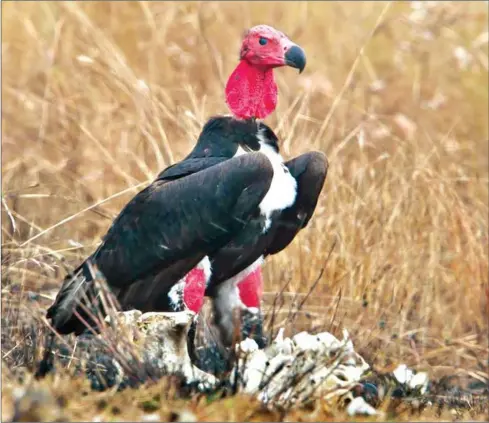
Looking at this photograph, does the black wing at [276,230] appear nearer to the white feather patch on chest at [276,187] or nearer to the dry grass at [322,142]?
the white feather patch on chest at [276,187]

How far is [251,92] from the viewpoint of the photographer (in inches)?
202

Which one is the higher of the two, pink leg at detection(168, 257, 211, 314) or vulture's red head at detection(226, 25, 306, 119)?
vulture's red head at detection(226, 25, 306, 119)

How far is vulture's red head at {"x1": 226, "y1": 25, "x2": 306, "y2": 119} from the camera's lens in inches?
201

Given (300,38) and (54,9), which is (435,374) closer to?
(300,38)

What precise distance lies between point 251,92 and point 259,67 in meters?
0.12

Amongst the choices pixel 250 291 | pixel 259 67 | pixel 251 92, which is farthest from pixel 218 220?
pixel 259 67

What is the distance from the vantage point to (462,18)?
8734 mm

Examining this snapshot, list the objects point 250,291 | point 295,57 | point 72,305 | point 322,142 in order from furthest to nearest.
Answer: point 322,142, point 250,291, point 295,57, point 72,305

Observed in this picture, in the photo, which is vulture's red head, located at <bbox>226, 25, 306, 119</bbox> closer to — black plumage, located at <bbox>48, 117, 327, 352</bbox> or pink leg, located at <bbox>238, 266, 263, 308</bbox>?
black plumage, located at <bbox>48, 117, 327, 352</bbox>

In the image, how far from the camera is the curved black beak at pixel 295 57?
16.5 feet

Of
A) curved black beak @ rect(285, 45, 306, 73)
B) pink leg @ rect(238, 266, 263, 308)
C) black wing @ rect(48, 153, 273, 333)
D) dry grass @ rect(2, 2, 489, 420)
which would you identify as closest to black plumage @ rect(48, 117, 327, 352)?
black wing @ rect(48, 153, 273, 333)

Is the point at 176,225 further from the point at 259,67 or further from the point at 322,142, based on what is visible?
the point at 322,142

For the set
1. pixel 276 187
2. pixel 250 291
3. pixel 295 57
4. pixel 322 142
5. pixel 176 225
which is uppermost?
pixel 295 57

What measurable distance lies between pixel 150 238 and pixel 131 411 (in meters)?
1.35
